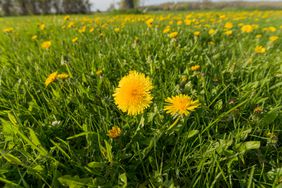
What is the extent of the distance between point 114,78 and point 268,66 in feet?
3.55

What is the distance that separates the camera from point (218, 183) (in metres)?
0.86

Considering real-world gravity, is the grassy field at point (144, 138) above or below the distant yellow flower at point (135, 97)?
below

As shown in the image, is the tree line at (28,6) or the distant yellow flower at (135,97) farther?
the tree line at (28,6)

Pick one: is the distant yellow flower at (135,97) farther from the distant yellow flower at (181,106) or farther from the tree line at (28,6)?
the tree line at (28,6)

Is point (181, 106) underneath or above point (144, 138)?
above

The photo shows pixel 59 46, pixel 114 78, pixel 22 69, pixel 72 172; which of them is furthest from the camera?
pixel 59 46

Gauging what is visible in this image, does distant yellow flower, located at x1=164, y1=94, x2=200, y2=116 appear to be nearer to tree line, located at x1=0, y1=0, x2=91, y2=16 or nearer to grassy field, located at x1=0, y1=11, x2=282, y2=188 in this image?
grassy field, located at x1=0, y1=11, x2=282, y2=188

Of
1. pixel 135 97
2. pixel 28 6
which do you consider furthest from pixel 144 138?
pixel 28 6

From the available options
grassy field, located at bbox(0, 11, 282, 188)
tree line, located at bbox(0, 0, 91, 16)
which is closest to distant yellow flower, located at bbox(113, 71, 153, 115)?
grassy field, located at bbox(0, 11, 282, 188)

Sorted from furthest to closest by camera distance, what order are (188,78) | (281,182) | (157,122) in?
(188,78), (157,122), (281,182)

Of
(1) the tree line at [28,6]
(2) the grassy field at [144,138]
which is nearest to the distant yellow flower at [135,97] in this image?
(2) the grassy field at [144,138]

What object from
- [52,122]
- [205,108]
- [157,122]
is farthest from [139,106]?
[52,122]

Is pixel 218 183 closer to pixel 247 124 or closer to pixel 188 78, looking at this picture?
pixel 247 124

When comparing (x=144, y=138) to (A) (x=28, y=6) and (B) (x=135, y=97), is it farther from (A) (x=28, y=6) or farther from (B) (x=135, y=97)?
(A) (x=28, y=6)
